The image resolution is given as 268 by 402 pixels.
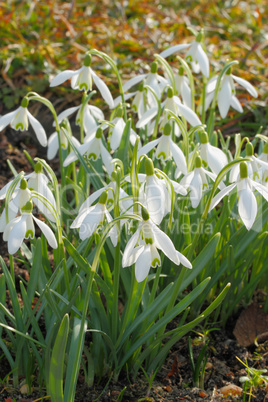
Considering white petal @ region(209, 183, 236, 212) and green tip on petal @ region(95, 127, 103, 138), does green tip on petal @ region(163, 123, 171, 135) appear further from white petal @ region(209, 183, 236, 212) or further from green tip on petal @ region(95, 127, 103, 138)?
white petal @ region(209, 183, 236, 212)

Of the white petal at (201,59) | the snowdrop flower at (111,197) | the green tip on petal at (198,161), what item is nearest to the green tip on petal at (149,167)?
the snowdrop flower at (111,197)

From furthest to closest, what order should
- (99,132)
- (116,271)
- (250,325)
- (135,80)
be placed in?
(135,80) < (250,325) < (99,132) < (116,271)

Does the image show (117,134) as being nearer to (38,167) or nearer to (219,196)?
(38,167)

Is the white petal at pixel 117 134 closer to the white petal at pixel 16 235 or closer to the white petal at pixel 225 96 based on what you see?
the white petal at pixel 225 96

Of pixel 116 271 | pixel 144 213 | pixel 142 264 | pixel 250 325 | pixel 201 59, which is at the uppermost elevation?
pixel 201 59

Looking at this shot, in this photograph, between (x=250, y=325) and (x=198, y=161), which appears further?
(x=250, y=325)

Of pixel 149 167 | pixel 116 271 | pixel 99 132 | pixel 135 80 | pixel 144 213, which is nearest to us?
pixel 144 213

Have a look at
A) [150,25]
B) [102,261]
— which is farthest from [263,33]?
[102,261]

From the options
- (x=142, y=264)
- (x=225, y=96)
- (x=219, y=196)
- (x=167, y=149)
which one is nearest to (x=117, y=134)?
(x=167, y=149)
